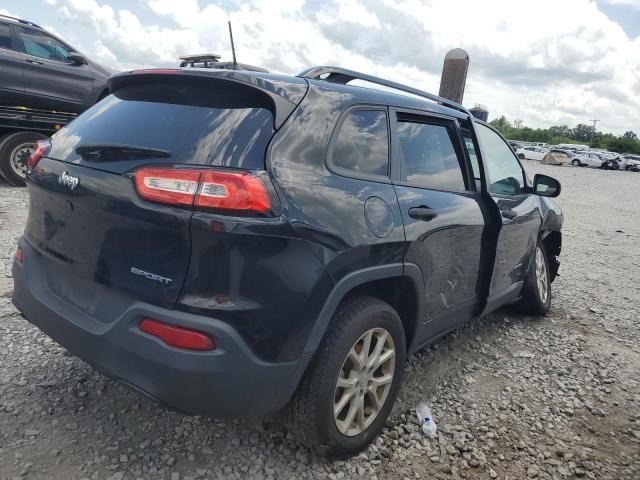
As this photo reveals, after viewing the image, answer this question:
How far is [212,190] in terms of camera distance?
1797 mm

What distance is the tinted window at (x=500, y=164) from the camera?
11.6 feet

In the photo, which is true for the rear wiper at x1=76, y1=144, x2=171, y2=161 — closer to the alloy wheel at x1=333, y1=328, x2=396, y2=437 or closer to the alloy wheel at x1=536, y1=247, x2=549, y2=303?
the alloy wheel at x1=333, y1=328, x2=396, y2=437

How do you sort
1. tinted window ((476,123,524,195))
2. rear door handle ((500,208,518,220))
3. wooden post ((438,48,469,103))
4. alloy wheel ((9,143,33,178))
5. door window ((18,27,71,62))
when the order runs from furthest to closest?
door window ((18,27,71,62)), alloy wheel ((9,143,33,178)), wooden post ((438,48,469,103)), tinted window ((476,123,524,195)), rear door handle ((500,208,518,220))

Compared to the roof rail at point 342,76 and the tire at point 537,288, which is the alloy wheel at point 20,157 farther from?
the tire at point 537,288

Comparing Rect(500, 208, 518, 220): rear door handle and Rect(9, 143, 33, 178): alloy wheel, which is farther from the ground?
Rect(500, 208, 518, 220): rear door handle

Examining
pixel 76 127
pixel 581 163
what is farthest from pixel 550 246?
pixel 581 163

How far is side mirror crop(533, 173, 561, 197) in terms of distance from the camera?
400 cm

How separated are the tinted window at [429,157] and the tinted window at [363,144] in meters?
0.17

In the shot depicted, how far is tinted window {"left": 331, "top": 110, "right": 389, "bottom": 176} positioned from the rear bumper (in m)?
0.91

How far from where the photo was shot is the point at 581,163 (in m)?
44.0

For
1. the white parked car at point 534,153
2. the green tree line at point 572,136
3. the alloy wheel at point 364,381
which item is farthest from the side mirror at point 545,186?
the green tree line at point 572,136

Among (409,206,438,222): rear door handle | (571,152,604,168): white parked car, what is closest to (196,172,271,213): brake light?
(409,206,438,222): rear door handle

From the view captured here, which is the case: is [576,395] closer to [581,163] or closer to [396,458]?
[396,458]

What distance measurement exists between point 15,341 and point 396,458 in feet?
8.06
